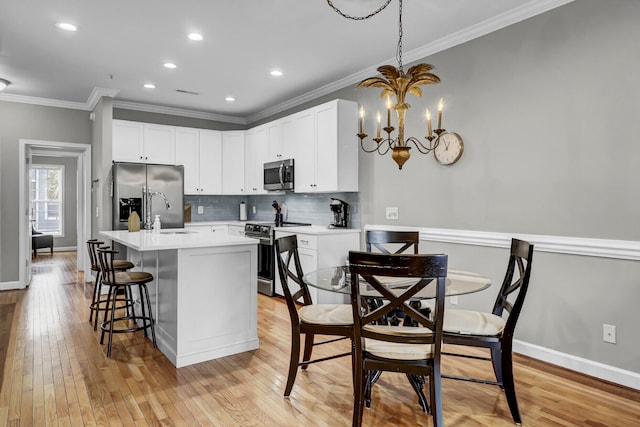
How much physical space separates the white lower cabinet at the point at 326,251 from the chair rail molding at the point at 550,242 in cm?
95

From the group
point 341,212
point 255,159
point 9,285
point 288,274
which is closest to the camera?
point 288,274

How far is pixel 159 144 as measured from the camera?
6000 millimetres

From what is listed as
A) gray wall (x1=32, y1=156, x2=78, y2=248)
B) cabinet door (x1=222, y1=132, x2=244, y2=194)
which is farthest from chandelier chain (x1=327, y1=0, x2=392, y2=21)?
gray wall (x1=32, y1=156, x2=78, y2=248)

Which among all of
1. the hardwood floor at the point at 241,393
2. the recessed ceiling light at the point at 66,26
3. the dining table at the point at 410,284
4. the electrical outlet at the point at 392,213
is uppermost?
the recessed ceiling light at the point at 66,26

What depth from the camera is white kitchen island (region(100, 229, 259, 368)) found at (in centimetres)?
299

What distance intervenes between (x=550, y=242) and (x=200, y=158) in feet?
16.5

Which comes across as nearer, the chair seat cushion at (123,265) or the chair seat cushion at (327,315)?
the chair seat cushion at (327,315)

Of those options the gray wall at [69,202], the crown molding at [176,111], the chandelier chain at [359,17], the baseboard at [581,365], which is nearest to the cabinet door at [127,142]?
the crown molding at [176,111]

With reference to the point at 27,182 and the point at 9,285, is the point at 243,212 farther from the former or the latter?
the point at 9,285

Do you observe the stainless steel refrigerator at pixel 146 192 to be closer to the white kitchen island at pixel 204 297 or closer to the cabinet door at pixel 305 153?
the cabinet door at pixel 305 153

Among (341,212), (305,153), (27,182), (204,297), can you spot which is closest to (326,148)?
(305,153)

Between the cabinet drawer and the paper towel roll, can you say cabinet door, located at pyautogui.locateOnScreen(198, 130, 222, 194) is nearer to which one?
the paper towel roll

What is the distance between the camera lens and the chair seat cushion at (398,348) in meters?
1.95

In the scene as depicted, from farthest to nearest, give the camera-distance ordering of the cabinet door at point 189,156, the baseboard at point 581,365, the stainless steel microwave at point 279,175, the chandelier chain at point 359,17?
1. the cabinet door at point 189,156
2. the stainless steel microwave at point 279,175
3. the chandelier chain at point 359,17
4. the baseboard at point 581,365
